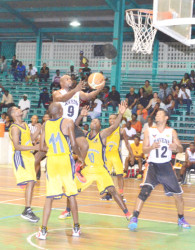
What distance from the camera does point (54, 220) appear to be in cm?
716

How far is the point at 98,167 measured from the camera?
7.31 metres

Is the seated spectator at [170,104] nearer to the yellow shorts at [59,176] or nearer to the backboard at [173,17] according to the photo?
the backboard at [173,17]

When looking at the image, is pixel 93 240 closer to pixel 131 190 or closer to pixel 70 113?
pixel 70 113

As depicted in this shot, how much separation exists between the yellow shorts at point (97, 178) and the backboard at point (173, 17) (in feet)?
9.55

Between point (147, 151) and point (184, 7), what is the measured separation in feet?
13.2

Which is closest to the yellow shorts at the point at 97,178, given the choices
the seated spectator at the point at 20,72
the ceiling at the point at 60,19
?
the ceiling at the point at 60,19

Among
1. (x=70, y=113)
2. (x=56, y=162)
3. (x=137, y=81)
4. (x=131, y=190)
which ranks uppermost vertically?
(x=137, y=81)

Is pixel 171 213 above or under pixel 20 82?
under

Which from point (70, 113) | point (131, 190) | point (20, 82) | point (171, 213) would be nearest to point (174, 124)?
point (131, 190)

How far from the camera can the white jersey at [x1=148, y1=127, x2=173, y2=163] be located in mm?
6801

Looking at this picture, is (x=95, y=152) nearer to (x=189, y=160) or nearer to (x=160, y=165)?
(x=160, y=165)

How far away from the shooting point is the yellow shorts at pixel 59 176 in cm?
594

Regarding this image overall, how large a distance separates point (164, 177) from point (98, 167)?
111 cm

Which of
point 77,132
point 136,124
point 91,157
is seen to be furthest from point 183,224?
point 136,124
